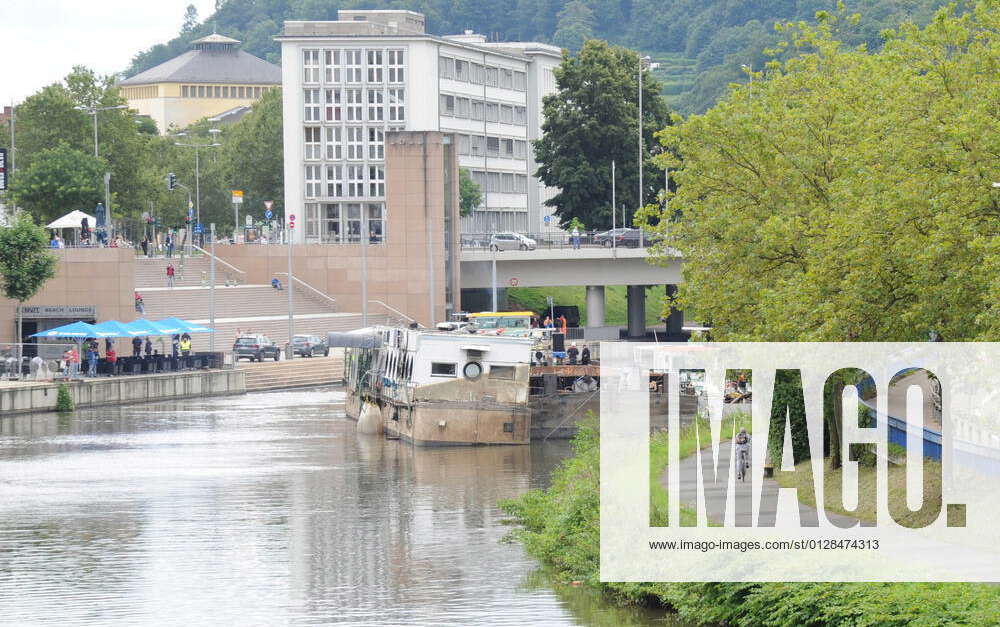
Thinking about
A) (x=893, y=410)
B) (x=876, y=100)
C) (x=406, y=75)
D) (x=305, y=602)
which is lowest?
(x=305, y=602)

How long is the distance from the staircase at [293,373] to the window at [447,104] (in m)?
61.1

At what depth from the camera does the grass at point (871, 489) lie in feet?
98.2

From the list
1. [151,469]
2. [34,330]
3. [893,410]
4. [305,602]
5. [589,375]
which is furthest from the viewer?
[34,330]

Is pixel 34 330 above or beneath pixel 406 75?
beneath

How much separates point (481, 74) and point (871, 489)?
124 m

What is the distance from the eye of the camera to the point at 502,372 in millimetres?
55812

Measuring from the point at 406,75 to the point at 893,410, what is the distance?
109 m

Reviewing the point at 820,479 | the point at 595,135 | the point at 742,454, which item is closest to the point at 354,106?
the point at 595,135

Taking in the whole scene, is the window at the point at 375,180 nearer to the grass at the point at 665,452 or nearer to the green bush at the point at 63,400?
the green bush at the point at 63,400

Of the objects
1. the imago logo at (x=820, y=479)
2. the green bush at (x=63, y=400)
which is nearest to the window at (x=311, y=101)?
the green bush at (x=63, y=400)

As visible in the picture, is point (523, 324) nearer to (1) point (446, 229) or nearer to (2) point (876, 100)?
(1) point (446, 229)

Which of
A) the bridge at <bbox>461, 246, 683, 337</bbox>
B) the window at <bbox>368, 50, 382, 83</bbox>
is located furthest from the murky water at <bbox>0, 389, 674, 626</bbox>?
the window at <bbox>368, 50, 382, 83</bbox>

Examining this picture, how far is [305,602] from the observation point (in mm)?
30188

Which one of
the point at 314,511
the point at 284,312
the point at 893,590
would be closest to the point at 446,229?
the point at 284,312
